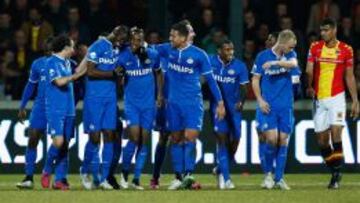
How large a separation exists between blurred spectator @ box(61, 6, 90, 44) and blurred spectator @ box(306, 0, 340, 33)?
11.8 feet

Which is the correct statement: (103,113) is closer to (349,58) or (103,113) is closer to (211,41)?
(349,58)

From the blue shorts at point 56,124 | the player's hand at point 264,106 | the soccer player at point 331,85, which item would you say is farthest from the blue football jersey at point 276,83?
the blue shorts at point 56,124

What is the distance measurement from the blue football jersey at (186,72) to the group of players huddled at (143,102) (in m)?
0.01

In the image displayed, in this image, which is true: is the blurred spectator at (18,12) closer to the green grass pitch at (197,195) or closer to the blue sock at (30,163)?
the green grass pitch at (197,195)

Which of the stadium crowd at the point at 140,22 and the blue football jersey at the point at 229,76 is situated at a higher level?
the stadium crowd at the point at 140,22

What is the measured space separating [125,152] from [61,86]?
116 centimetres

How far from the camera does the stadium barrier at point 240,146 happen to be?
2305 cm

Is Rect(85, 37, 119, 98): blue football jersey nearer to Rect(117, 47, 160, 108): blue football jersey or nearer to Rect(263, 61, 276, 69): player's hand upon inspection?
Rect(117, 47, 160, 108): blue football jersey

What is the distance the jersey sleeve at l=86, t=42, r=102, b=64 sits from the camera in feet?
62.0

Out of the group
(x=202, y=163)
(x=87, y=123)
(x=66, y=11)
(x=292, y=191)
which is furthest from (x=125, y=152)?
(x=66, y=11)

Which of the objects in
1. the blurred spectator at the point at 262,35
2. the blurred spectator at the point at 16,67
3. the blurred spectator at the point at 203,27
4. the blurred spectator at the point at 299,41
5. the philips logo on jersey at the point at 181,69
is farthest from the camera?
the blurred spectator at the point at 262,35

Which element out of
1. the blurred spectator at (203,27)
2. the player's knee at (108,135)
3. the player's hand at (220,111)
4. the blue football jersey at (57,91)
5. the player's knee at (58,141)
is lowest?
the player's knee at (58,141)

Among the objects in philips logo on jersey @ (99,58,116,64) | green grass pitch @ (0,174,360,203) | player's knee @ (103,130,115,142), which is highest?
philips logo on jersey @ (99,58,116,64)

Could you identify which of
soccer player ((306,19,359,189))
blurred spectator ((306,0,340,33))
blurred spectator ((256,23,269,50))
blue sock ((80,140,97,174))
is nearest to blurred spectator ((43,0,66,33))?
blurred spectator ((256,23,269,50))
